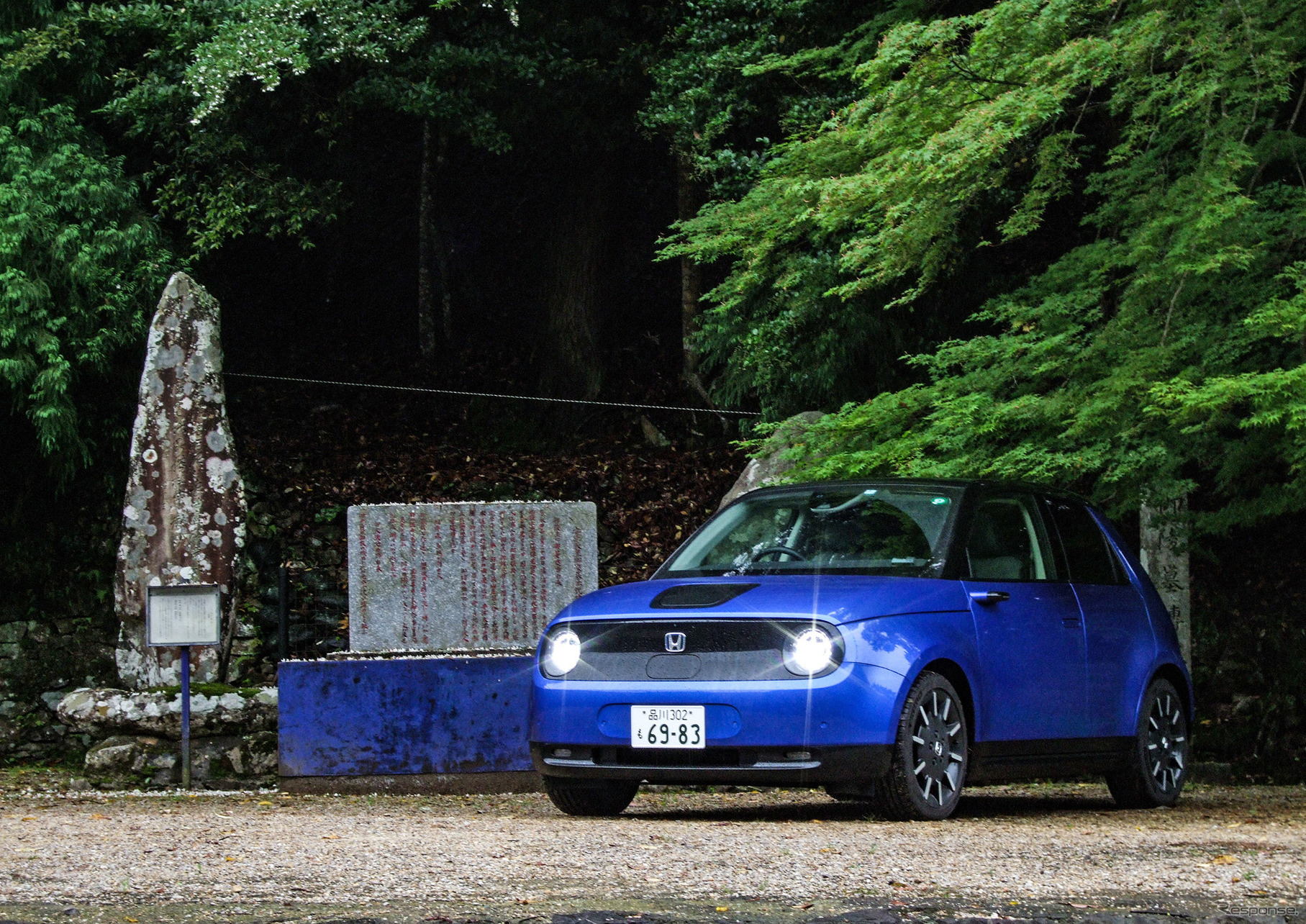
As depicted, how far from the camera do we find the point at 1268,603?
16.2 m

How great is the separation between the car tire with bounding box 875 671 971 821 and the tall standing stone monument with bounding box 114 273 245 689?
7.54m

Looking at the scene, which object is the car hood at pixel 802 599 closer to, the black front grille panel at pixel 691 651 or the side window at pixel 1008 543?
the black front grille panel at pixel 691 651

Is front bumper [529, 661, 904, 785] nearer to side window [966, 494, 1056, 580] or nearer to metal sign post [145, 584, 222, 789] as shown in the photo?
side window [966, 494, 1056, 580]

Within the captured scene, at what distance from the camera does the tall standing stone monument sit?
44.2ft

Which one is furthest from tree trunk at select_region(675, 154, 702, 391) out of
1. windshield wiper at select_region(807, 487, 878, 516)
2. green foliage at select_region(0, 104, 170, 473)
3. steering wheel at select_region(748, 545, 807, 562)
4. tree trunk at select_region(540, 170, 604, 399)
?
steering wheel at select_region(748, 545, 807, 562)

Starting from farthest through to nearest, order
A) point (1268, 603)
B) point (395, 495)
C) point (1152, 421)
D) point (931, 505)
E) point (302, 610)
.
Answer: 1. point (395, 495)
2. point (302, 610)
3. point (1268, 603)
4. point (1152, 421)
5. point (931, 505)

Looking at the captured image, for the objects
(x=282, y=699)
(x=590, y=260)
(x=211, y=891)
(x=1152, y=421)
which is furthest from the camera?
(x=590, y=260)

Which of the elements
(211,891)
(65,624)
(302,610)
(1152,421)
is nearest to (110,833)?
(211,891)

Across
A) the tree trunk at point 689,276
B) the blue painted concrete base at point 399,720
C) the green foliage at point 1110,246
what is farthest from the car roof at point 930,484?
the tree trunk at point 689,276

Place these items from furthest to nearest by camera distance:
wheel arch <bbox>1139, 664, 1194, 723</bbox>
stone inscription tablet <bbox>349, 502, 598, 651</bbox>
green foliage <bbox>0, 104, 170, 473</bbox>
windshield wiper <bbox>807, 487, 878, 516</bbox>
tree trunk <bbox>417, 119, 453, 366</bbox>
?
tree trunk <bbox>417, 119, 453, 366</bbox> → green foliage <bbox>0, 104, 170, 473</bbox> → stone inscription tablet <bbox>349, 502, 598, 651</bbox> → wheel arch <bbox>1139, 664, 1194, 723</bbox> → windshield wiper <bbox>807, 487, 878, 516</bbox>

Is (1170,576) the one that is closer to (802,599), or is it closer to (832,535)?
(832,535)

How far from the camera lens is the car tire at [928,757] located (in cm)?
719

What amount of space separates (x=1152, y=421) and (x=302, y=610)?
440 inches

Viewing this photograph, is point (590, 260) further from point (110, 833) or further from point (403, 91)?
point (110, 833)
